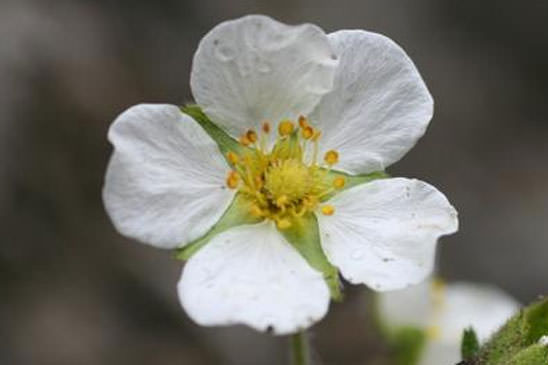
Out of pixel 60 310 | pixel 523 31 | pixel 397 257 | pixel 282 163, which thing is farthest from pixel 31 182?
pixel 523 31

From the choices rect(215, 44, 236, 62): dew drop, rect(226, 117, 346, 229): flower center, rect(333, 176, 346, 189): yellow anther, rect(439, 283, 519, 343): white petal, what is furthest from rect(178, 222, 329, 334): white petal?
rect(439, 283, 519, 343): white petal

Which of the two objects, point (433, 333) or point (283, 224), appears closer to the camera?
point (283, 224)

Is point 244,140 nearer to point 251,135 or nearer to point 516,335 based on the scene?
point 251,135

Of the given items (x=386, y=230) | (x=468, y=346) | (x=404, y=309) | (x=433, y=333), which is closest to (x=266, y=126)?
(x=386, y=230)

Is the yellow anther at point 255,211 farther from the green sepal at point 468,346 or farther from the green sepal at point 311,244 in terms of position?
the green sepal at point 468,346

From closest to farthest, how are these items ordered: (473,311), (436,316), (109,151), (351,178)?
1. (351,178)
2. (436,316)
3. (473,311)
4. (109,151)

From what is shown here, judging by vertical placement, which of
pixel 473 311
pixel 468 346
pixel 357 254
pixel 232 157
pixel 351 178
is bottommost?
pixel 473 311

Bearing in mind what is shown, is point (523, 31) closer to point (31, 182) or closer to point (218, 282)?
point (31, 182)
